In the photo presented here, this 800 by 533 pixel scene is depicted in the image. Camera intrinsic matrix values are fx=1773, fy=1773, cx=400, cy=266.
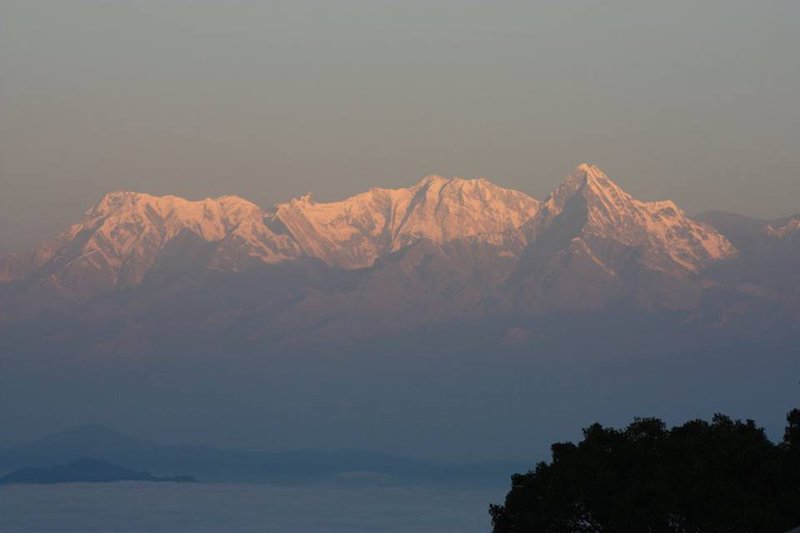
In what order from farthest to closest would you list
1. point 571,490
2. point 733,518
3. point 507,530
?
1. point 507,530
2. point 571,490
3. point 733,518

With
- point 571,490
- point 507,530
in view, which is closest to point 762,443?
point 571,490

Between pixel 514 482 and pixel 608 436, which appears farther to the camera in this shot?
pixel 514 482

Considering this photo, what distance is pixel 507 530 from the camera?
129500 mm

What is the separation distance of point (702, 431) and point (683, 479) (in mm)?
8080

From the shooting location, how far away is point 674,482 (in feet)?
372

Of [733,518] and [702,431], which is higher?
[702,431]

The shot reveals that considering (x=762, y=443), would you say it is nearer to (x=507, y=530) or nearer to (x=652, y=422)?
(x=652, y=422)

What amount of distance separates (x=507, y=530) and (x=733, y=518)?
23.4 m

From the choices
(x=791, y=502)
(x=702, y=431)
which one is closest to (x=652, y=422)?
(x=702, y=431)

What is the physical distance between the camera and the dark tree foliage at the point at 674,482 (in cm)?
11175

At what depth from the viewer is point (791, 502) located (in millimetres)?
112000

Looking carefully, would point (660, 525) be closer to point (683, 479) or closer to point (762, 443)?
point (683, 479)

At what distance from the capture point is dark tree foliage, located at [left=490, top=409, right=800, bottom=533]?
11175 centimetres

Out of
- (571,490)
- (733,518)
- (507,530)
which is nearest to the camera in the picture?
(733,518)
